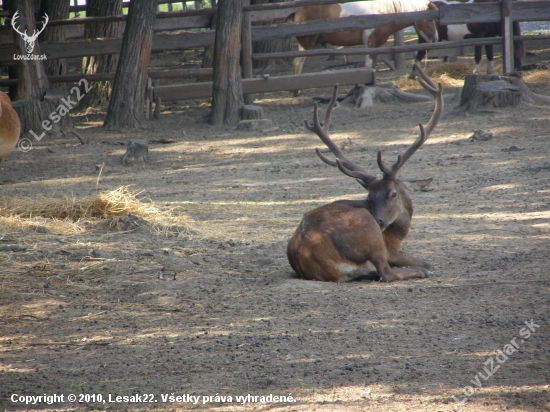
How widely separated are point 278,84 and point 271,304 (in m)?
9.34

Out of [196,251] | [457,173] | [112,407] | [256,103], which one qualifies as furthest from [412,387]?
[256,103]

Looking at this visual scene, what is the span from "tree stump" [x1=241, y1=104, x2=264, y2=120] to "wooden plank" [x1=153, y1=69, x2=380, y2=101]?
0.66 metres

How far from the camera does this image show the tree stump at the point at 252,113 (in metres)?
12.6

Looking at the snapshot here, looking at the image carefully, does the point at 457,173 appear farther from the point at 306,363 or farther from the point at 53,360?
the point at 53,360

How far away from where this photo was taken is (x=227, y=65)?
41.5ft

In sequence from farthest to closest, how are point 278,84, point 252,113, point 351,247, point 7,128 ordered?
point 278,84 → point 252,113 → point 7,128 → point 351,247

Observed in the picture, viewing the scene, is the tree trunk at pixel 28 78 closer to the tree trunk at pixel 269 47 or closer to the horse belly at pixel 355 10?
the tree trunk at pixel 269 47

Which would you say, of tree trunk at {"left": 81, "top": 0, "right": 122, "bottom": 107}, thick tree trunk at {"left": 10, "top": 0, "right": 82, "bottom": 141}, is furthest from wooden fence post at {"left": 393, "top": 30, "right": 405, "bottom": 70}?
thick tree trunk at {"left": 10, "top": 0, "right": 82, "bottom": 141}

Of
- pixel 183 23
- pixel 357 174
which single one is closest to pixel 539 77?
pixel 183 23

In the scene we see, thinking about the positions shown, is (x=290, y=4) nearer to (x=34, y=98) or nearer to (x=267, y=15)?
(x=267, y=15)

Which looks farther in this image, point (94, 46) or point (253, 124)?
point (94, 46)

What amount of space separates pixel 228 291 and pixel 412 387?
1954 mm

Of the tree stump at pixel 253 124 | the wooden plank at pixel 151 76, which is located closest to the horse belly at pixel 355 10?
the wooden plank at pixel 151 76

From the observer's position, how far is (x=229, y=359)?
3.76 metres
